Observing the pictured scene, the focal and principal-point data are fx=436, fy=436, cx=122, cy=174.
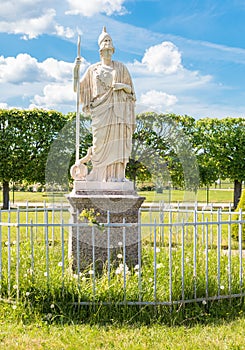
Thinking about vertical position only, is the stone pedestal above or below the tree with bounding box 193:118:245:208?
below

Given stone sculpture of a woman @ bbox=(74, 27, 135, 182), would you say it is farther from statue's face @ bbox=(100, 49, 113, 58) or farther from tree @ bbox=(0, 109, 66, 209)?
tree @ bbox=(0, 109, 66, 209)

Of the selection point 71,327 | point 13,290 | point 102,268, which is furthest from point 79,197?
point 71,327

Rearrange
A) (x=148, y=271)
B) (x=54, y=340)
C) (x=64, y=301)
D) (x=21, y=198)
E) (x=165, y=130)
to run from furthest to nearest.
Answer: (x=21, y=198), (x=165, y=130), (x=148, y=271), (x=64, y=301), (x=54, y=340)

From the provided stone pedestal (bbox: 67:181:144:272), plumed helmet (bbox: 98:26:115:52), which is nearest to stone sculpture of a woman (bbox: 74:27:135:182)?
plumed helmet (bbox: 98:26:115:52)

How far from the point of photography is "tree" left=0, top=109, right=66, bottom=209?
68.8 ft

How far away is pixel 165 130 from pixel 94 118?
3.57 m

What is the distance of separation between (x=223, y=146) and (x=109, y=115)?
56.3 feet

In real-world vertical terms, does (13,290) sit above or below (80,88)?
below

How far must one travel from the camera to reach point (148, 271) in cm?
602

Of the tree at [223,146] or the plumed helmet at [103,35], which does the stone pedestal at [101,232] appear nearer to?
the plumed helmet at [103,35]

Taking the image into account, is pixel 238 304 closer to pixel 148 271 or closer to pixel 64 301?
pixel 148 271

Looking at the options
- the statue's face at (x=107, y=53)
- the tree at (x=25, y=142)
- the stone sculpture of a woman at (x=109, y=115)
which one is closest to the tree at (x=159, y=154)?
the stone sculpture of a woman at (x=109, y=115)

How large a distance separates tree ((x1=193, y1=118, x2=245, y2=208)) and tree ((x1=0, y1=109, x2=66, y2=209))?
781 centimetres

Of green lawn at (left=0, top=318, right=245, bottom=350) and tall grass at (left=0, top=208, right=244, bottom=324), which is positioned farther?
tall grass at (left=0, top=208, right=244, bottom=324)
